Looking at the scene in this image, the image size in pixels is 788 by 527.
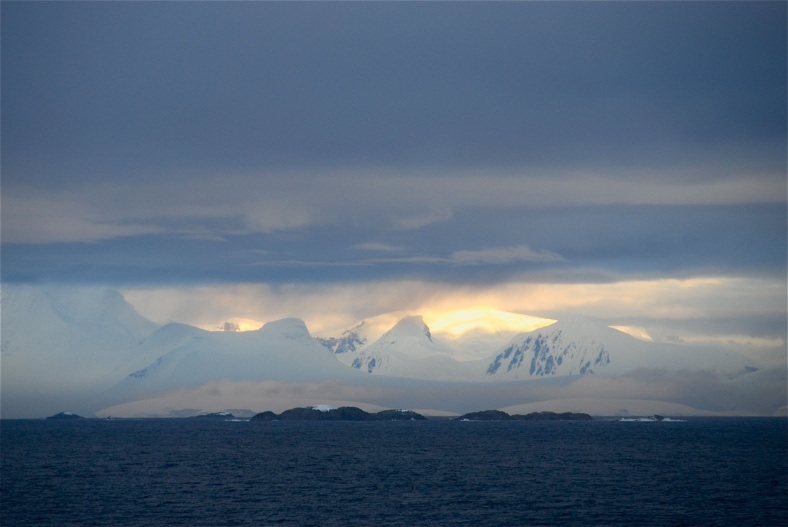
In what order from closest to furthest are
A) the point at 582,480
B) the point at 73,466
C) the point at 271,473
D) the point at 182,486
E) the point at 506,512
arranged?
the point at 506,512 < the point at 182,486 < the point at 582,480 < the point at 271,473 < the point at 73,466

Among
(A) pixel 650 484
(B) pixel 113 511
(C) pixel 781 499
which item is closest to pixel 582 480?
(A) pixel 650 484

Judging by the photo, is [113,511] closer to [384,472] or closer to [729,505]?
[384,472]

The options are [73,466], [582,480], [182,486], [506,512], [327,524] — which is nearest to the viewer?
[327,524]

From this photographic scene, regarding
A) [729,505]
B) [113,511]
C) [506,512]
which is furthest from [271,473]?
[729,505]

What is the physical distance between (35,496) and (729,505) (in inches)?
3641

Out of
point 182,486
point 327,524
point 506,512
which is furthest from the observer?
point 182,486

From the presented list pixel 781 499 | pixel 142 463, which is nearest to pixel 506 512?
pixel 781 499

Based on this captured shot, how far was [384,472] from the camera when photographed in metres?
168

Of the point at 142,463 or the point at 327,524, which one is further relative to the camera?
the point at 142,463

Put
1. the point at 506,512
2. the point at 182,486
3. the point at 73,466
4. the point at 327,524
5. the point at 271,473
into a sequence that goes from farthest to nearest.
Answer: the point at 73,466 → the point at 271,473 → the point at 182,486 → the point at 506,512 → the point at 327,524

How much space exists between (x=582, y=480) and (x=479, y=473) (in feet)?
65.1

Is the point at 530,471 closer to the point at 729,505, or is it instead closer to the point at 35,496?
the point at 729,505

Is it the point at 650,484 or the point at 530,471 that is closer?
the point at 650,484

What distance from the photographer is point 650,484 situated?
146 meters
